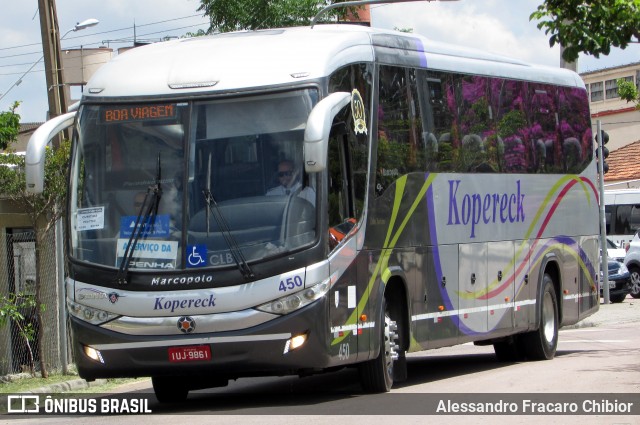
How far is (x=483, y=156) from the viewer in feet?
53.3

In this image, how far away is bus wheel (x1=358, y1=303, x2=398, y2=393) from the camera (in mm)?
12969

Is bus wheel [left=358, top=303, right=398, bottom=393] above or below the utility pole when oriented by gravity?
below

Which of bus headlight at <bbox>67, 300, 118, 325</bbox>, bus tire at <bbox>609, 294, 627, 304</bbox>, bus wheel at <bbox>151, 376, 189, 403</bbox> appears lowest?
bus tire at <bbox>609, 294, 627, 304</bbox>

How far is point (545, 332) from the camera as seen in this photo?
18125 millimetres

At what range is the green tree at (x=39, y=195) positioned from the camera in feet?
56.6

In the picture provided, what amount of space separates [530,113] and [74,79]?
145 feet

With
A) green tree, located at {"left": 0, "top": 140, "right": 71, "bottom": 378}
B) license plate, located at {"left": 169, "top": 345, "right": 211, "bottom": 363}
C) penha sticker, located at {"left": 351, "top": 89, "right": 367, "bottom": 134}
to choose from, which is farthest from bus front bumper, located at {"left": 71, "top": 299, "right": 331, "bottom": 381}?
green tree, located at {"left": 0, "top": 140, "right": 71, "bottom": 378}

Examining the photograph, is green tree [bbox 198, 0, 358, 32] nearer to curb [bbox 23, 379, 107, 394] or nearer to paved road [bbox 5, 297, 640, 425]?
paved road [bbox 5, 297, 640, 425]

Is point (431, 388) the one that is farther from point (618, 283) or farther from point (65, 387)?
point (618, 283)

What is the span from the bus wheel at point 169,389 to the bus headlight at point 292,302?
254 cm

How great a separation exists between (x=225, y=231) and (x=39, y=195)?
262 inches

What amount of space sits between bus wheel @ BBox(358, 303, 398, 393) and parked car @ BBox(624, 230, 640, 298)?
78.6 feet

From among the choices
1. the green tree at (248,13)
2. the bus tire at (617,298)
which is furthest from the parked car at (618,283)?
the green tree at (248,13)

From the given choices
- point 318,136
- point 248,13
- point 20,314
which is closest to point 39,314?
point 20,314
